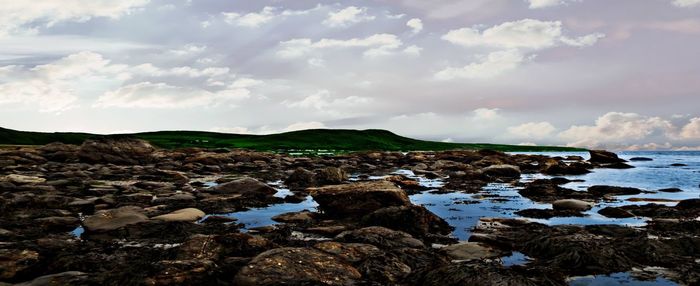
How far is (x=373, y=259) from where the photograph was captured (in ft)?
21.6

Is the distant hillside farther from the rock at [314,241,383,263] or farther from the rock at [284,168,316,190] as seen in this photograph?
the rock at [314,241,383,263]

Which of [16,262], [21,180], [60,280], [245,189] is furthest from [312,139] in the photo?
[60,280]

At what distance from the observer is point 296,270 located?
6.00 meters

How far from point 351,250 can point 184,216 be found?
17.7ft

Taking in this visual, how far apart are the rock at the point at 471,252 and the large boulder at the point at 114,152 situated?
33.1 meters

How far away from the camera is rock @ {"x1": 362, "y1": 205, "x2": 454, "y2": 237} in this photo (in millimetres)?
9797

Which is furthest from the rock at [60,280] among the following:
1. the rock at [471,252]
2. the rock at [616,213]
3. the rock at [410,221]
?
the rock at [616,213]

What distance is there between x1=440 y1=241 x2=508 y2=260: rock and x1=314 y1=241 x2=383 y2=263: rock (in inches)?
51.9

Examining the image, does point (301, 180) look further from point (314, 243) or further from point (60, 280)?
point (60, 280)

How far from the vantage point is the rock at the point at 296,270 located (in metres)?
5.77

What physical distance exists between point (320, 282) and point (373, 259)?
115 centimetres

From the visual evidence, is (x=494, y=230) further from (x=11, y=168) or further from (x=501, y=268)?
(x=11, y=168)

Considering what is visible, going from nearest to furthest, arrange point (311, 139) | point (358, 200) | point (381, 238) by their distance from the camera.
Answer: point (381, 238)
point (358, 200)
point (311, 139)

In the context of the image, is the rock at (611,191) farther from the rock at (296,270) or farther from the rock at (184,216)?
the rock at (296,270)
